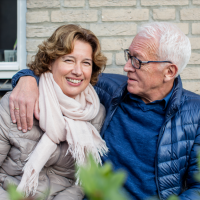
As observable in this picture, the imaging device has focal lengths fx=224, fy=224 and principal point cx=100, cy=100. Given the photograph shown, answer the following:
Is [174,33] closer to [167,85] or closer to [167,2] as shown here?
[167,85]

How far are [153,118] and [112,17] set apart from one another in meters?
1.20

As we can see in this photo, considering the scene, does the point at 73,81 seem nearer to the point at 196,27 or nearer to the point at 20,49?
the point at 20,49

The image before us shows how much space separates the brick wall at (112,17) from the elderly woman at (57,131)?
57 cm

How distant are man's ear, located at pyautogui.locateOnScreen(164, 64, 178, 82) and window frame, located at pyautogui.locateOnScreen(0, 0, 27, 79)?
62.0 inches

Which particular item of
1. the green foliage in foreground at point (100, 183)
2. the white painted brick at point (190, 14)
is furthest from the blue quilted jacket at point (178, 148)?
the green foliage in foreground at point (100, 183)

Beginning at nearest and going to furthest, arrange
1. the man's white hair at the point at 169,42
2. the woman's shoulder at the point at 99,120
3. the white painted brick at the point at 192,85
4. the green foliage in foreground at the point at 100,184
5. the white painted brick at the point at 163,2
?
the green foliage in foreground at the point at 100,184
the man's white hair at the point at 169,42
the woman's shoulder at the point at 99,120
the white painted brick at the point at 163,2
the white painted brick at the point at 192,85

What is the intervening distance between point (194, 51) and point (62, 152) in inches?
67.2

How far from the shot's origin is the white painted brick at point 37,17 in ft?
7.65

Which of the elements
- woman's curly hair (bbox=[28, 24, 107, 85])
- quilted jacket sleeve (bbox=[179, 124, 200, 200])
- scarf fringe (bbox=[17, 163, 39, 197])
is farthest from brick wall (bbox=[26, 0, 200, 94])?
scarf fringe (bbox=[17, 163, 39, 197])

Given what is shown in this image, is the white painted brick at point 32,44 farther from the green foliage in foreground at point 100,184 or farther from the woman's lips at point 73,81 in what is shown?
the green foliage in foreground at point 100,184

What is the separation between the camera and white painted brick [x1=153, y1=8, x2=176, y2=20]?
2328mm

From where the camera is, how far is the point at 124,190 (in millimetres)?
1688

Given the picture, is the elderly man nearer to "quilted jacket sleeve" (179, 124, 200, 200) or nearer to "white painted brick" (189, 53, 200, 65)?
"quilted jacket sleeve" (179, 124, 200, 200)

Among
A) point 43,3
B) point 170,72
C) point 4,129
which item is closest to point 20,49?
point 43,3
